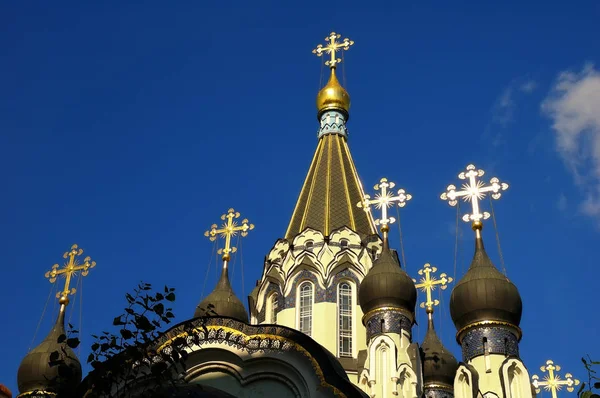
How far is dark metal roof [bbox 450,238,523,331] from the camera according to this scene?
14.8 m

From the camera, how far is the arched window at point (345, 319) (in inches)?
683

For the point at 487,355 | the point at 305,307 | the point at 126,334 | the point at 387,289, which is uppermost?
the point at 305,307

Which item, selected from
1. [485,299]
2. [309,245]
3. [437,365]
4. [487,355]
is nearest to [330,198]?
[309,245]

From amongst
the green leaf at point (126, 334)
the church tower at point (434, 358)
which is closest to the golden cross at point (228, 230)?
the church tower at point (434, 358)

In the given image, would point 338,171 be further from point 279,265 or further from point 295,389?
point 295,389

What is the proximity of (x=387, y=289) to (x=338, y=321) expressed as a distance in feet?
7.22

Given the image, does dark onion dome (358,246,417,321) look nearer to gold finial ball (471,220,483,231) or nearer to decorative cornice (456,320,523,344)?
decorative cornice (456,320,523,344)

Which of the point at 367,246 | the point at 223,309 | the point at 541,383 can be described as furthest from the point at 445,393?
the point at 223,309

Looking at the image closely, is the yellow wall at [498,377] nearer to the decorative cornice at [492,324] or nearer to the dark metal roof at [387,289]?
the decorative cornice at [492,324]

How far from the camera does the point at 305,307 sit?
18.1m

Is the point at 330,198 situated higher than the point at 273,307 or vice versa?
the point at 330,198

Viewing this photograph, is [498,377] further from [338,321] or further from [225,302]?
[225,302]

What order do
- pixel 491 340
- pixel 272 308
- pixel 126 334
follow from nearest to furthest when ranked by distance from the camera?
pixel 126 334 < pixel 491 340 < pixel 272 308

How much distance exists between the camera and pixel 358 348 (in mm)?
17312
